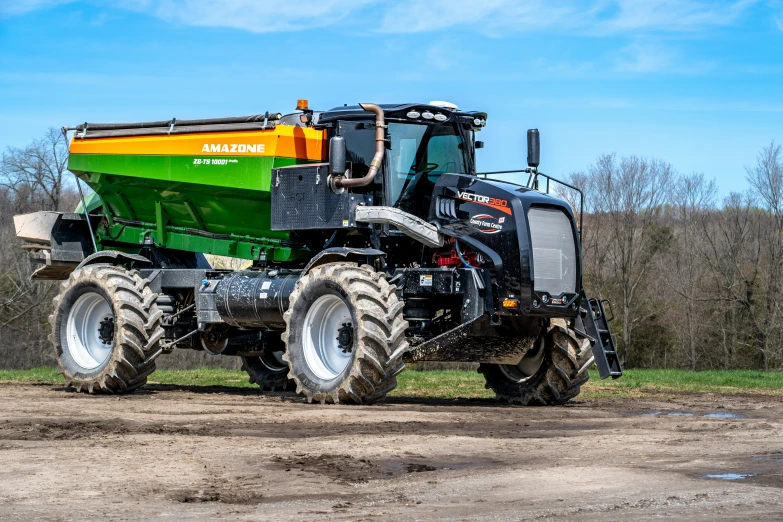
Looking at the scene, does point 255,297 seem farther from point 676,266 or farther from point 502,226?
point 676,266

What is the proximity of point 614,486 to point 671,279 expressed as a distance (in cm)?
4638

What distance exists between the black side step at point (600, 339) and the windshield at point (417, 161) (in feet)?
8.04

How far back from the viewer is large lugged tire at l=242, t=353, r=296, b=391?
56.3 ft

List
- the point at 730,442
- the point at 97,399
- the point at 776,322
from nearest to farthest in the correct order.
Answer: the point at 730,442 → the point at 97,399 → the point at 776,322

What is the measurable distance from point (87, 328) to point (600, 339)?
7859 mm

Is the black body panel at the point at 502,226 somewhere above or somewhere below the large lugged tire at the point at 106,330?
above

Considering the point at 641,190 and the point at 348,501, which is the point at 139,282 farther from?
the point at 641,190

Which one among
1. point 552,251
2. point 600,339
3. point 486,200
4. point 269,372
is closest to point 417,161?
point 486,200

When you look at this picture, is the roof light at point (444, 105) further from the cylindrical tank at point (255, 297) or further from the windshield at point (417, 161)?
the cylindrical tank at point (255, 297)

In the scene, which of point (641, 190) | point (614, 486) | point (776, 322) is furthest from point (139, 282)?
A: point (641, 190)

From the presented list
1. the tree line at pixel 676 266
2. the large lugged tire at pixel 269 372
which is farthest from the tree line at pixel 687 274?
the large lugged tire at pixel 269 372

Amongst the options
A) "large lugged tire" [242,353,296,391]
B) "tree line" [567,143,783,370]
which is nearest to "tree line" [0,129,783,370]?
"tree line" [567,143,783,370]

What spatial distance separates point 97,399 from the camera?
47.7 feet

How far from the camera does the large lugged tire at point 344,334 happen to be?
12.4 m
